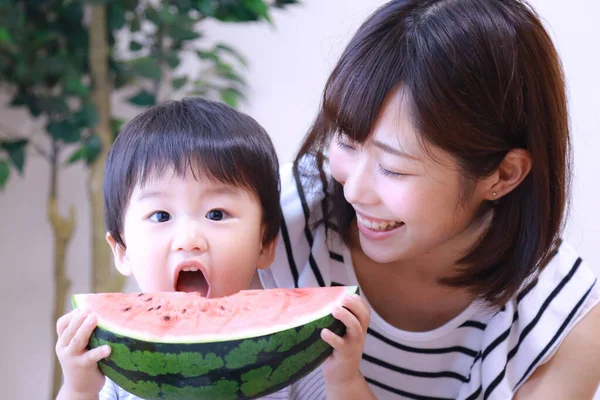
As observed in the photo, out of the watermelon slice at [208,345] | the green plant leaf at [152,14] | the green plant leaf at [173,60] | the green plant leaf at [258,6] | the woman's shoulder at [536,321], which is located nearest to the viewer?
the watermelon slice at [208,345]

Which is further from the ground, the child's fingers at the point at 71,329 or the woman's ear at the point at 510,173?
the woman's ear at the point at 510,173

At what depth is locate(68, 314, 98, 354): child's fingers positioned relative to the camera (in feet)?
2.88

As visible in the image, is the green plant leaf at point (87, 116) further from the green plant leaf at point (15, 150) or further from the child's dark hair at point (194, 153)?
the child's dark hair at point (194, 153)

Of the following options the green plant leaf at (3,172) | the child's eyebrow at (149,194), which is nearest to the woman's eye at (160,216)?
the child's eyebrow at (149,194)

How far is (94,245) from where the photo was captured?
194 cm

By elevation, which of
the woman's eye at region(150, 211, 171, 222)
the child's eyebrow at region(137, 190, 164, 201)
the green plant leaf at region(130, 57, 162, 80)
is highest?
the green plant leaf at region(130, 57, 162, 80)

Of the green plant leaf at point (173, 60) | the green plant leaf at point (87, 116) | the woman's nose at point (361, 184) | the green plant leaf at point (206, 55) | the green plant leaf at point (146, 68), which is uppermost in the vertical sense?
the green plant leaf at point (206, 55)

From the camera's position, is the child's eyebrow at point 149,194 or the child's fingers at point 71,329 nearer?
the child's fingers at point 71,329

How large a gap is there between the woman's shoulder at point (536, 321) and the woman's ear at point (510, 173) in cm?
22

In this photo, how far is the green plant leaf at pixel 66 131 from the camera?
189cm

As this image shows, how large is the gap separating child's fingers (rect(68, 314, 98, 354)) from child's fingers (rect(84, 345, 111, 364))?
2 centimetres

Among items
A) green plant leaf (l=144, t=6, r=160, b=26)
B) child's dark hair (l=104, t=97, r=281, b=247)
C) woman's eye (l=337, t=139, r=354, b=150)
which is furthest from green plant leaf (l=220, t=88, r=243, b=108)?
woman's eye (l=337, t=139, r=354, b=150)

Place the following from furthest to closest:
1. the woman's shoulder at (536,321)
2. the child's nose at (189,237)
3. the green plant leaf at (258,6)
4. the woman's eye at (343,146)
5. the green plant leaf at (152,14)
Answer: the green plant leaf at (152,14)
the green plant leaf at (258,6)
the woman's shoulder at (536,321)
the woman's eye at (343,146)
the child's nose at (189,237)

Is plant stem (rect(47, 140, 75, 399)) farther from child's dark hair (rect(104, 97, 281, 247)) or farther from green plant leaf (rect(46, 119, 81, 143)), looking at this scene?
child's dark hair (rect(104, 97, 281, 247))
